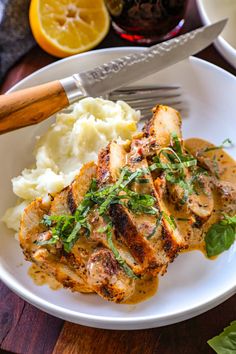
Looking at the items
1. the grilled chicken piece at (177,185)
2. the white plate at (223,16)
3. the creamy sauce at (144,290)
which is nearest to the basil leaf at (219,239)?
the grilled chicken piece at (177,185)

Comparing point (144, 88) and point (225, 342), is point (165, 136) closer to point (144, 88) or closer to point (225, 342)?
point (144, 88)

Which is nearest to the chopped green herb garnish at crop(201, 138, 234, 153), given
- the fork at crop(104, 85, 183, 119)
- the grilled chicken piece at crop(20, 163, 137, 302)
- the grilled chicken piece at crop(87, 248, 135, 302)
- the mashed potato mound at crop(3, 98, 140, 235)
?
the fork at crop(104, 85, 183, 119)

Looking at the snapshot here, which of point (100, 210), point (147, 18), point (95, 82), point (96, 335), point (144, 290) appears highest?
point (147, 18)

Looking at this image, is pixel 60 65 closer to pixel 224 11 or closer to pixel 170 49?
pixel 170 49

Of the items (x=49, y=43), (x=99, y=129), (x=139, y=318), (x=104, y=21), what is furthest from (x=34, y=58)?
(x=139, y=318)

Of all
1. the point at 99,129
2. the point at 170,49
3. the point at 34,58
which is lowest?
the point at 34,58

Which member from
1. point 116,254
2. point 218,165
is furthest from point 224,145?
point 116,254

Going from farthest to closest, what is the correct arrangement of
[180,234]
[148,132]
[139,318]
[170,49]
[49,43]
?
[49,43], [170,49], [148,132], [180,234], [139,318]
